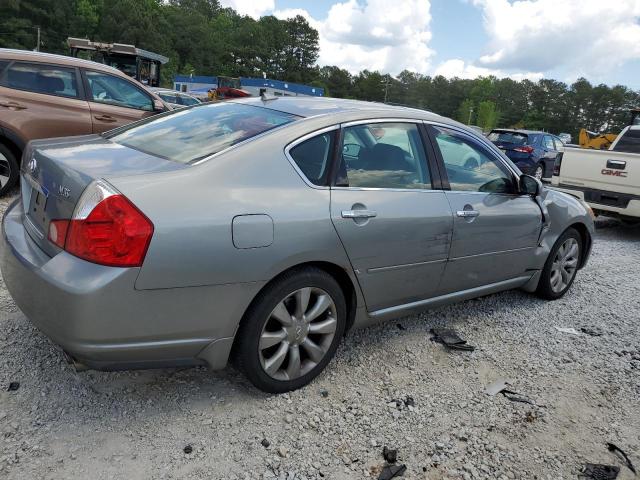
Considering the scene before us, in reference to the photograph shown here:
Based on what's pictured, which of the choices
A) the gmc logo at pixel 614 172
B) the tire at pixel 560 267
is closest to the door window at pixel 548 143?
the gmc logo at pixel 614 172

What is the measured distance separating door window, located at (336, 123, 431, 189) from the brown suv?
15.0 ft

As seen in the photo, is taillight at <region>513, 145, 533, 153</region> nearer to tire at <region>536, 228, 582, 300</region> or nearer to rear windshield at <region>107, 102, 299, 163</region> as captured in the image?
tire at <region>536, 228, 582, 300</region>

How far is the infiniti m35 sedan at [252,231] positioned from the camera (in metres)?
2.17

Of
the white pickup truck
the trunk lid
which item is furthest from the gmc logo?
the trunk lid

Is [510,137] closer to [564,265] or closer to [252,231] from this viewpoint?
[564,265]

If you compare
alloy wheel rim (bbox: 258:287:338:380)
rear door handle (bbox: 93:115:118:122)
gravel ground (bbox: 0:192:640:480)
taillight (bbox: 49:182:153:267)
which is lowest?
gravel ground (bbox: 0:192:640:480)

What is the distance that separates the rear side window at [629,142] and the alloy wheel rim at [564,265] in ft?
17.0

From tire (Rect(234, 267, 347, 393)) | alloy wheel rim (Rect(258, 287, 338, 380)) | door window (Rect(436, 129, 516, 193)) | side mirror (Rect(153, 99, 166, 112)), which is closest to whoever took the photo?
tire (Rect(234, 267, 347, 393))

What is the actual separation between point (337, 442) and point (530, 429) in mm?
1063

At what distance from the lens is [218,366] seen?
99.6 inches

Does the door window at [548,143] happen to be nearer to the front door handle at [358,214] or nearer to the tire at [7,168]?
the tire at [7,168]

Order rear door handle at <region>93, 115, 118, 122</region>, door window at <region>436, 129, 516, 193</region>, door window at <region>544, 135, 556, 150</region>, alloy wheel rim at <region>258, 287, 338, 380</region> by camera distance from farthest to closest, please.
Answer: door window at <region>544, 135, 556, 150</region> → rear door handle at <region>93, 115, 118, 122</region> → door window at <region>436, 129, 516, 193</region> → alloy wheel rim at <region>258, 287, 338, 380</region>

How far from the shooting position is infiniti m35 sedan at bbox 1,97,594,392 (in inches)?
85.5

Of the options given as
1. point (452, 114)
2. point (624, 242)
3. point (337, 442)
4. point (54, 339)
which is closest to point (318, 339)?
point (337, 442)
